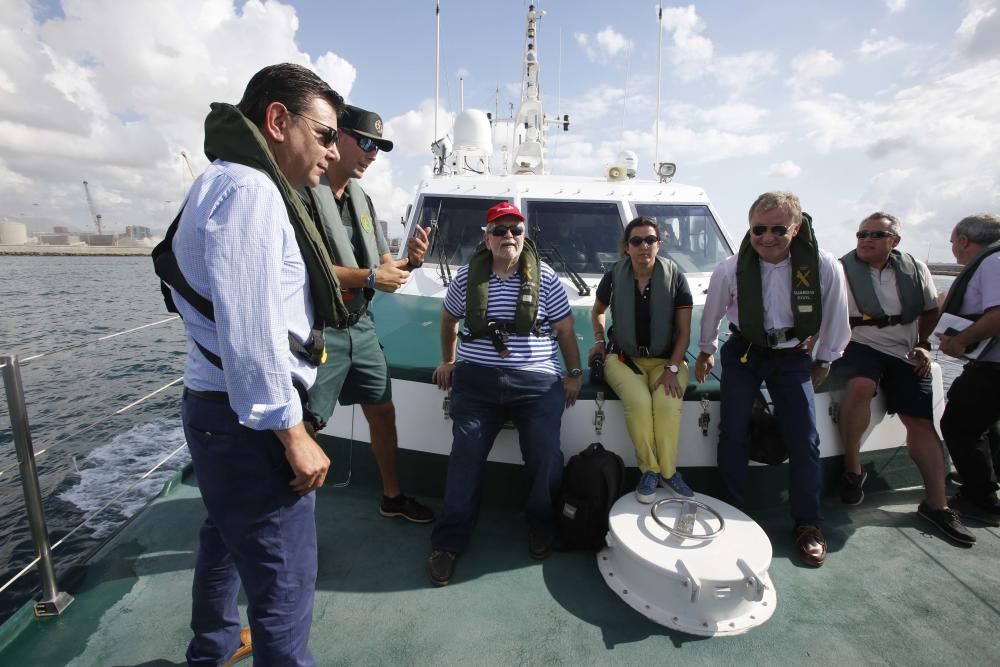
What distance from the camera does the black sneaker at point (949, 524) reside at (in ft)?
9.86

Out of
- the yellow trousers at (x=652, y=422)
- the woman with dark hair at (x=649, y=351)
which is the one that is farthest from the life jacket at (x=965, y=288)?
the yellow trousers at (x=652, y=422)

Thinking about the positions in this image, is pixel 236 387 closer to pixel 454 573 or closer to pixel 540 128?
pixel 454 573

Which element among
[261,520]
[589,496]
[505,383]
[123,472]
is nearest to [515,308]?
[505,383]

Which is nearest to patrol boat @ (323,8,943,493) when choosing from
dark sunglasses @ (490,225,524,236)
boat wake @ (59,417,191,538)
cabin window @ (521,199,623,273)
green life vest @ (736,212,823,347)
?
cabin window @ (521,199,623,273)

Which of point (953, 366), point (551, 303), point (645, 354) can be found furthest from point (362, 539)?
point (953, 366)

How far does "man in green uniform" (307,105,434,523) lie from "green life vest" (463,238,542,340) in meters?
0.39

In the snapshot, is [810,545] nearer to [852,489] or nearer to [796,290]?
[852,489]

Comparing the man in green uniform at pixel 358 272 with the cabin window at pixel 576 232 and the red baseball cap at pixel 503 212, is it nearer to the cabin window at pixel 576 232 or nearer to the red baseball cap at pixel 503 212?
the red baseball cap at pixel 503 212

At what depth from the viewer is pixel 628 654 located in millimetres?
2203

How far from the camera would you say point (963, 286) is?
3109 millimetres

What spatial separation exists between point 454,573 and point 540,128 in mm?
7477

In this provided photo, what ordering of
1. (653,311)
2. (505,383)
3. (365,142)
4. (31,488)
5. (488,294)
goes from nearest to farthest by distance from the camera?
(31,488) → (365,142) → (505,383) → (488,294) → (653,311)

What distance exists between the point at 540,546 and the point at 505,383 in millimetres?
939

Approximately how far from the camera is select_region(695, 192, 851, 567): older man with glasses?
2.79 metres
